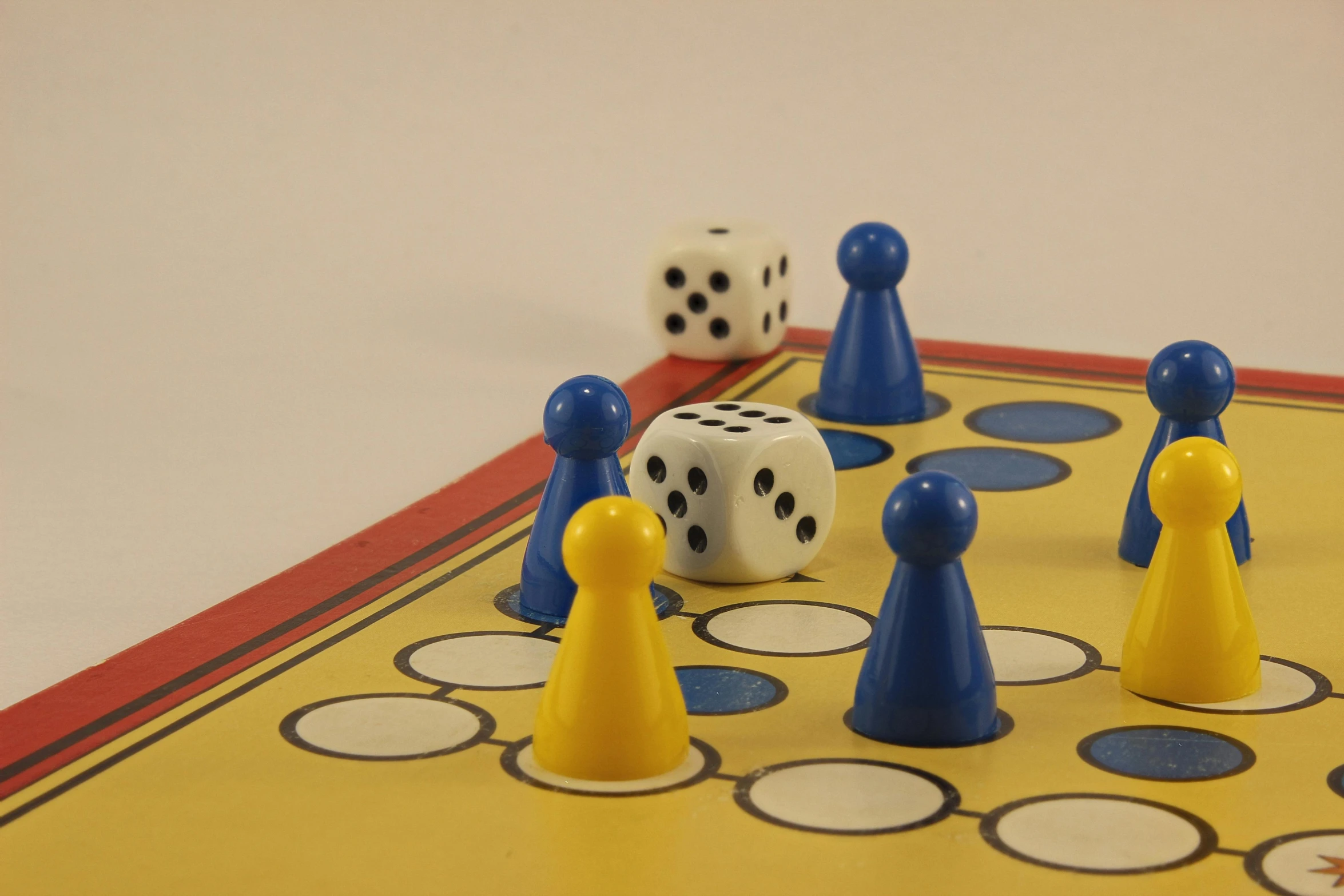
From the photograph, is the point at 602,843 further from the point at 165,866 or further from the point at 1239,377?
the point at 1239,377

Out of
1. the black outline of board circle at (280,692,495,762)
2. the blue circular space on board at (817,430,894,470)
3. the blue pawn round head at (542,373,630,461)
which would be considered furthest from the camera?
the blue circular space on board at (817,430,894,470)

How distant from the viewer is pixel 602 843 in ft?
4.54

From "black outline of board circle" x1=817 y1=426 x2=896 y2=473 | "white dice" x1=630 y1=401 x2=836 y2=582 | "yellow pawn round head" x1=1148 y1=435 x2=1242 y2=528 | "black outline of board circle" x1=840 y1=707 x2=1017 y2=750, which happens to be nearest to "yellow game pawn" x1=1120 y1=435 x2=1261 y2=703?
"yellow pawn round head" x1=1148 y1=435 x2=1242 y2=528

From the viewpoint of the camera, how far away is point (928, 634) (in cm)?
151

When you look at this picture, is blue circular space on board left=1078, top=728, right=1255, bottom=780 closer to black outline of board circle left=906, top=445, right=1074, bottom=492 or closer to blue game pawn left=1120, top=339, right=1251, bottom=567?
blue game pawn left=1120, top=339, right=1251, bottom=567

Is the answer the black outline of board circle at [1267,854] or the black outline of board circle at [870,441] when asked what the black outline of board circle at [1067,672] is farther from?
the black outline of board circle at [870,441]

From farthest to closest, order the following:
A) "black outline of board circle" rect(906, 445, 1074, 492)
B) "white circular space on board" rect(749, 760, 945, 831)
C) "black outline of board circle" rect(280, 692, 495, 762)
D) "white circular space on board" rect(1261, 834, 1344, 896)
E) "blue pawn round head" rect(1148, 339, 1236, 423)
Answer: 1. "black outline of board circle" rect(906, 445, 1074, 492)
2. "blue pawn round head" rect(1148, 339, 1236, 423)
3. "black outline of board circle" rect(280, 692, 495, 762)
4. "white circular space on board" rect(749, 760, 945, 831)
5. "white circular space on board" rect(1261, 834, 1344, 896)

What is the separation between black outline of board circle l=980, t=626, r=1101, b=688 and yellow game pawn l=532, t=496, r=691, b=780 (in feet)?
1.08

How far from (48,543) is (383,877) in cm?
102

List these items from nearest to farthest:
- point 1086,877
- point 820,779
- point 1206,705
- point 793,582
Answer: point 1086,877
point 820,779
point 1206,705
point 793,582

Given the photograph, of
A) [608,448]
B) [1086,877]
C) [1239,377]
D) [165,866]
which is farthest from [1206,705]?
[1239,377]

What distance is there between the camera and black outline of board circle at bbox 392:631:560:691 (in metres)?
1.67

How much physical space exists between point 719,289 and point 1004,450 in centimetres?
55

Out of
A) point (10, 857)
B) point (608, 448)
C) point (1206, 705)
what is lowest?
point (10, 857)
